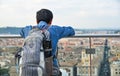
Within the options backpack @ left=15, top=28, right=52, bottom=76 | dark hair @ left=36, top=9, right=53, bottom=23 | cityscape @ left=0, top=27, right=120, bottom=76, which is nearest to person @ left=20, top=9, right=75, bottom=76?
dark hair @ left=36, top=9, right=53, bottom=23

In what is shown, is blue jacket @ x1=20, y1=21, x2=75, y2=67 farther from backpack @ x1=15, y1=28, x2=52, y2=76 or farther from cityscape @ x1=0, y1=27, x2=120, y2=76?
cityscape @ x1=0, y1=27, x2=120, y2=76

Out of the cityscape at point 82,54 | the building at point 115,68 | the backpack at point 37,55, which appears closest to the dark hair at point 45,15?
the backpack at point 37,55

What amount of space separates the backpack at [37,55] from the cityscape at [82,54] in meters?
1.93

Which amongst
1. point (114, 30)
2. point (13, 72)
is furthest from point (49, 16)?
point (114, 30)

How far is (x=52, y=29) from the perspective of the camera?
5582 millimetres

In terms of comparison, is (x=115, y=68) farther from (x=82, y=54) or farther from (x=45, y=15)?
(x=45, y=15)

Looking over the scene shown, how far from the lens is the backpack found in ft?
17.5

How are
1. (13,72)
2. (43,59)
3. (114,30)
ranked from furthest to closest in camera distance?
(114,30) → (13,72) → (43,59)

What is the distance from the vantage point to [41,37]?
212 inches

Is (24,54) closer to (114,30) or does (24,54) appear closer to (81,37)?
(81,37)

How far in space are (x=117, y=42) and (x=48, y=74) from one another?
230 centimetres

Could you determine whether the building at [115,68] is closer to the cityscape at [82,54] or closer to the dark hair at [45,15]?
the cityscape at [82,54]

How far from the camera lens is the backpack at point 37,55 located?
17.5ft

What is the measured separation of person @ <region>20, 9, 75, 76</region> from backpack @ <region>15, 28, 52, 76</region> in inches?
5.0
